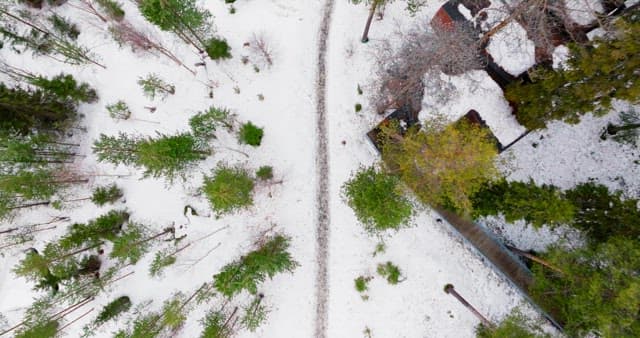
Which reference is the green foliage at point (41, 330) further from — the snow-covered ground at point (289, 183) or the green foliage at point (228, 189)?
the green foliage at point (228, 189)

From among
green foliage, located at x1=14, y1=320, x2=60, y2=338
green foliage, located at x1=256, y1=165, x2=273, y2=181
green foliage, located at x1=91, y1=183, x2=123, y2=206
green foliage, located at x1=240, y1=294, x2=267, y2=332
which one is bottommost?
green foliage, located at x1=240, y1=294, x2=267, y2=332

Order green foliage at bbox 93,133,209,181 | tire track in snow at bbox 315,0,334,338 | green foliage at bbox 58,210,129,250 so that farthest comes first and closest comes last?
tire track in snow at bbox 315,0,334,338 < green foliage at bbox 58,210,129,250 < green foliage at bbox 93,133,209,181

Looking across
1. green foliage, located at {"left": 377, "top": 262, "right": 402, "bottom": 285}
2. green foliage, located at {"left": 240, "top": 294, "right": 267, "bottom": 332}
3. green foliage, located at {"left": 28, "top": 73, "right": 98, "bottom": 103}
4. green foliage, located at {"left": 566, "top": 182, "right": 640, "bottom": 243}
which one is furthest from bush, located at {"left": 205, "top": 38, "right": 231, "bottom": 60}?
green foliage, located at {"left": 566, "top": 182, "right": 640, "bottom": 243}

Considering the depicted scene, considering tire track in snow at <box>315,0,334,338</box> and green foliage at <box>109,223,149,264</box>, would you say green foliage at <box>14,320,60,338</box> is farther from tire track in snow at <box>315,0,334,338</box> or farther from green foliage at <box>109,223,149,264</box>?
tire track in snow at <box>315,0,334,338</box>

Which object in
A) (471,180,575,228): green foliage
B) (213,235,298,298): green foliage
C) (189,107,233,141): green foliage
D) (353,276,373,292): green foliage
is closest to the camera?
(471,180,575,228): green foliage

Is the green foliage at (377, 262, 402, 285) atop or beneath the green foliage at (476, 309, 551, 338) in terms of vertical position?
atop

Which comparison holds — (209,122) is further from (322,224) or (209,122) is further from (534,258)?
(534,258)

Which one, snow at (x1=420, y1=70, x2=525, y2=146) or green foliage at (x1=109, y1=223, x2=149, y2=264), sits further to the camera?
green foliage at (x1=109, y1=223, x2=149, y2=264)

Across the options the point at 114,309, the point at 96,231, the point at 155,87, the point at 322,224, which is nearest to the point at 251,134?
the point at 155,87
